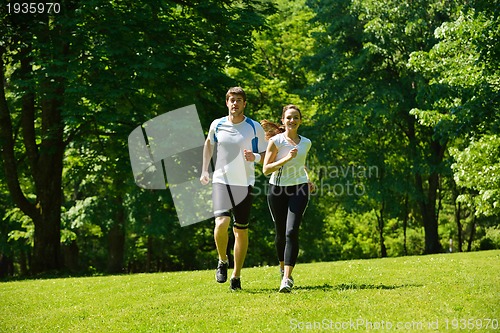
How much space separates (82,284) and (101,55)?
7084 mm

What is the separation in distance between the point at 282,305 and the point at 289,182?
198 centimetres

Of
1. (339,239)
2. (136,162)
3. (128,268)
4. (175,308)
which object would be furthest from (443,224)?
(175,308)

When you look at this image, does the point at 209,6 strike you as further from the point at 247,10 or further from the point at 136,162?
the point at 136,162

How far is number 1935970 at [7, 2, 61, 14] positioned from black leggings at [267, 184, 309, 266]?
11.6m

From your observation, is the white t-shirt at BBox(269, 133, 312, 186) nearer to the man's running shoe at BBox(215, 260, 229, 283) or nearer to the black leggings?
the black leggings

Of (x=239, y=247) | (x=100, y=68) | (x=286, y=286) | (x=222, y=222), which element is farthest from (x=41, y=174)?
(x=286, y=286)

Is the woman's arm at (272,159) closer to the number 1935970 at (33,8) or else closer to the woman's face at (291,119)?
the woman's face at (291,119)

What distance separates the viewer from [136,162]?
21516 millimetres

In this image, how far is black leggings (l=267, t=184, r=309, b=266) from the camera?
8773mm

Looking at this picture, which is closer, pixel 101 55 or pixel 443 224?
pixel 101 55

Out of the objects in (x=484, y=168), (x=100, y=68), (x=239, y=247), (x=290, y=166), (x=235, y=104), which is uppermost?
(x=100, y=68)

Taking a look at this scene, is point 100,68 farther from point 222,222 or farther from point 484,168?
point 484,168

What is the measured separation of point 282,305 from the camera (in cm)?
758

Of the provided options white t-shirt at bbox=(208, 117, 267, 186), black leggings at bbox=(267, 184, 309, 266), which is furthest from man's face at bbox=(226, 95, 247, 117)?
black leggings at bbox=(267, 184, 309, 266)
